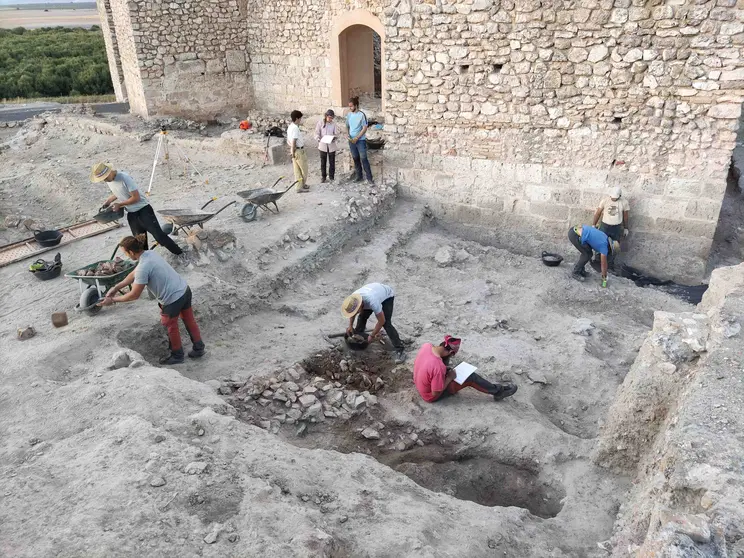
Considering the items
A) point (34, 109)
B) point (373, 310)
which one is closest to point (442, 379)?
point (373, 310)

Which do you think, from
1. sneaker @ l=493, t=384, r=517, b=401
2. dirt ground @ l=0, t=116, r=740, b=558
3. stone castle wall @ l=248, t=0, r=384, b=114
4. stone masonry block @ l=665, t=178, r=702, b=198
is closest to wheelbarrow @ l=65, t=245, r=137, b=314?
dirt ground @ l=0, t=116, r=740, b=558

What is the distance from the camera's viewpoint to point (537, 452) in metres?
4.95

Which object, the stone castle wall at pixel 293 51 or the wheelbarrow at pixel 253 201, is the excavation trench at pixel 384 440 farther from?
the stone castle wall at pixel 293 51

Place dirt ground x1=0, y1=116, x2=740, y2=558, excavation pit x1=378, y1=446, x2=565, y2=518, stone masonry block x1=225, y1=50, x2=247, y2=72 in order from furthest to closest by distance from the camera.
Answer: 1. stone masonry block x1=225, y1=50, x2=247, y2=72
2. excavation pit x1=378, y1=446, x2=565, y2=518
3. dirt ground x1=0, y1=116, x2=740, y2=558

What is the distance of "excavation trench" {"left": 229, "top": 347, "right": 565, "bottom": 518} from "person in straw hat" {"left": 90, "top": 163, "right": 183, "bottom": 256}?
8.48 feet

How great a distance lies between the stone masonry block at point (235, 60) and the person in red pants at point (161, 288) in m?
11.5

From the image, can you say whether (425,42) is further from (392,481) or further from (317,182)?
(392,481)

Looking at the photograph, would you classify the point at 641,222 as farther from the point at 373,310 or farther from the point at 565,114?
the point at 373,310

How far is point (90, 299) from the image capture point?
6.17m

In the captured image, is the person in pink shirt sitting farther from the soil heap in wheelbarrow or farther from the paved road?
the paved road

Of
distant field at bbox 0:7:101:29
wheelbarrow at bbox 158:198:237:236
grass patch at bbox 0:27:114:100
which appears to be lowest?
wheelbarrow at bbox 158:198:237:236

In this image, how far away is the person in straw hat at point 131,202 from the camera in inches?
270

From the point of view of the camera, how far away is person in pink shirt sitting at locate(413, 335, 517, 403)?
5.39 m

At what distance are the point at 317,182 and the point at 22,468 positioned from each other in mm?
7832
